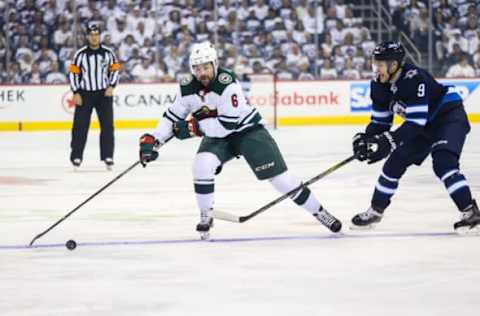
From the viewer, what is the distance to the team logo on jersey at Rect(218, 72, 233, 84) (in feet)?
22.8

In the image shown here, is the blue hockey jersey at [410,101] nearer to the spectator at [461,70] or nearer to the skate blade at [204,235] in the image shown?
the skate blade at [204,235]

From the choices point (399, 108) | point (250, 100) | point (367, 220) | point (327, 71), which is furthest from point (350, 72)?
point (399, 108)

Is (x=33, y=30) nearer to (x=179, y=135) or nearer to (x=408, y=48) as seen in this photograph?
(x=408, y=48)

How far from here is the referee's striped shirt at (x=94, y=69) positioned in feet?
41.1

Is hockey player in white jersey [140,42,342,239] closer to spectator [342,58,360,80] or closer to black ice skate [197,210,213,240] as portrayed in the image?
black ice skate [197,210,213,240]

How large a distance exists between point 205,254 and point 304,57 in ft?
44.2

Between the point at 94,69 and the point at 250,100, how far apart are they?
7.14 metres

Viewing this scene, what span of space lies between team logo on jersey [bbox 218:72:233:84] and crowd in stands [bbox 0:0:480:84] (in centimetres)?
1217

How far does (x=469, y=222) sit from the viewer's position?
711cm

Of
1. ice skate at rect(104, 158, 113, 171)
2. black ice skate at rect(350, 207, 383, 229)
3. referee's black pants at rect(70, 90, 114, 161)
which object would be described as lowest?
ice skate at rect(104, 158, 113, 171)

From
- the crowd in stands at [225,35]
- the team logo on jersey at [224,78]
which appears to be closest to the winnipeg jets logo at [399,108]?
the team logo on jersey at [224,78]

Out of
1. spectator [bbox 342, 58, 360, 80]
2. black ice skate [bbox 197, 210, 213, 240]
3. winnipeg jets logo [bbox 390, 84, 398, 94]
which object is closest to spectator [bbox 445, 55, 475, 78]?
spectator [bbox 342, 58, 360, 80]

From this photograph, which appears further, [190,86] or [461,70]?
[461,70]

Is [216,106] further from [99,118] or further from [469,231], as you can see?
[99,118]
